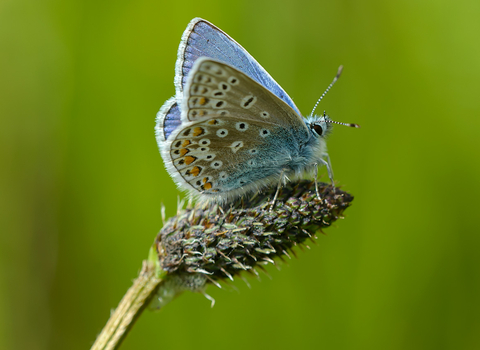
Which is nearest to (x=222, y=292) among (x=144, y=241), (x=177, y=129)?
(x=144, y=241)

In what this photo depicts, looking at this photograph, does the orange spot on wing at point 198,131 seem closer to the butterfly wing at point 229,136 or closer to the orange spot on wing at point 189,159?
the butterfly wing at point 229,136

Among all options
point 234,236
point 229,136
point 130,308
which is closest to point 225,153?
point 229,136

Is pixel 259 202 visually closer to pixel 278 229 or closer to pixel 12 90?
pixel 278 229

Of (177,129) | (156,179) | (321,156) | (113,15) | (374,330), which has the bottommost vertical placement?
(374,330)

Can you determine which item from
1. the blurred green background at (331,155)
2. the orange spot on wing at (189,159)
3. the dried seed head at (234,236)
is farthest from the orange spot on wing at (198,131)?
the blurred green background at (331,155)

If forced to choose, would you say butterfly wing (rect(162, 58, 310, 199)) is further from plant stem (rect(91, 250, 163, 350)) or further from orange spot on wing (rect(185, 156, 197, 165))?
plant stem (rect(91, 250, 163, 350))
